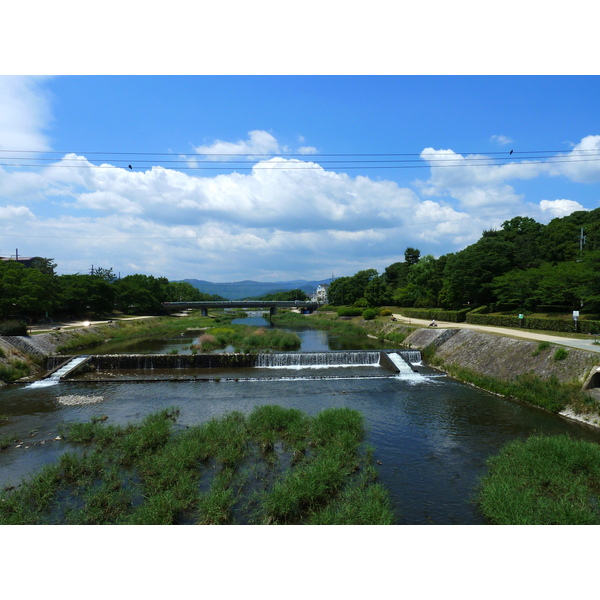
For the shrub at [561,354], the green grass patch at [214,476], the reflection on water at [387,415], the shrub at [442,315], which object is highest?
the shrub at [442,315]

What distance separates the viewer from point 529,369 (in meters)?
19.9

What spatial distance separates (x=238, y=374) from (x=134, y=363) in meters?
8.25

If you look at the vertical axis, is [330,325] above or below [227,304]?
below

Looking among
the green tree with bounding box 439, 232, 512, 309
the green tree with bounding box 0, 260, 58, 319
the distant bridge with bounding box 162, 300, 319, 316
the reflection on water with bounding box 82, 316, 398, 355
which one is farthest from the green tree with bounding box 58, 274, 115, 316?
the green tree with bounding box 439, 232, 512, 309

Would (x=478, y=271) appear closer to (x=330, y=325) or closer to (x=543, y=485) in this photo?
(x=330, y=325)

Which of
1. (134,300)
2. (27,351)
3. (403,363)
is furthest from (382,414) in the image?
(134,300)

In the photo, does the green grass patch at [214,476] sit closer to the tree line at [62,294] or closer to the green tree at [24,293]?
the green tree at [24,293]

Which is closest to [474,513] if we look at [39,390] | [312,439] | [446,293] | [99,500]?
[312,439]

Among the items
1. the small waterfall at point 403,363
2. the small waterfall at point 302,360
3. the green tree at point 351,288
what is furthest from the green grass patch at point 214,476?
the green tree at point 351,288

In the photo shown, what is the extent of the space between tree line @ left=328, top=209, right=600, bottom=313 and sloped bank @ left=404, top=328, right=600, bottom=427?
10958 mm

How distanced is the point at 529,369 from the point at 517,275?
24.1 metres

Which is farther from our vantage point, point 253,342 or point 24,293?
point 24,293

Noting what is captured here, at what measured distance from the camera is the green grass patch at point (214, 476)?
8469mm

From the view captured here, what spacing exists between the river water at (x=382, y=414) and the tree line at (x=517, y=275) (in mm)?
17252
